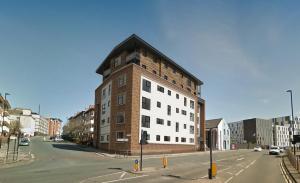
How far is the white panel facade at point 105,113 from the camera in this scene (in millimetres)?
50219

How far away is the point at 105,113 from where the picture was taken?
5300 centimetres

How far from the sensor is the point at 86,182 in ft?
49.6

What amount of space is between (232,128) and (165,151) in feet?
463

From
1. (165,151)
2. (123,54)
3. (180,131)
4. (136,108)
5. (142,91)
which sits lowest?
(165,151)

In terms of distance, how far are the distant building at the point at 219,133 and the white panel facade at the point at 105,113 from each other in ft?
135

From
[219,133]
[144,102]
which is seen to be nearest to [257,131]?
[219,133]

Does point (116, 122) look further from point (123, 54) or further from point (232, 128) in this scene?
point (232, 128)

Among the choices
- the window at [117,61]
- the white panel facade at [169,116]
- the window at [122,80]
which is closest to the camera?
the window at [122,80]

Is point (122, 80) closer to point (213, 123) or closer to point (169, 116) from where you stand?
point (169, 116)

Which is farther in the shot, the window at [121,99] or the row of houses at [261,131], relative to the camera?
the row of houses at [261,131]

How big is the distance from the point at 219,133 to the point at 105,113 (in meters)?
46.3

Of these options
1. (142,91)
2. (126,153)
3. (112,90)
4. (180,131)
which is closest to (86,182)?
(126,153)

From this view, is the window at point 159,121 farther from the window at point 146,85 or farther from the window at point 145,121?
the window at point 146,85

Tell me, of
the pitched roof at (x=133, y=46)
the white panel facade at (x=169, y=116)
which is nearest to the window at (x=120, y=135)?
the white panel facade at (x=169, y=116)
